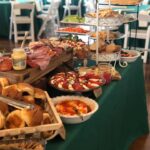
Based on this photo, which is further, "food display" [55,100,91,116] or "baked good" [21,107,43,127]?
"food display" [55,100,91,116]

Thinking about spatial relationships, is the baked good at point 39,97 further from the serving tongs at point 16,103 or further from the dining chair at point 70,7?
the dining chair at point 70,7

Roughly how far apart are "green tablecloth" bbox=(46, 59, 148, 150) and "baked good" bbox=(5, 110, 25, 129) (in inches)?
5.2

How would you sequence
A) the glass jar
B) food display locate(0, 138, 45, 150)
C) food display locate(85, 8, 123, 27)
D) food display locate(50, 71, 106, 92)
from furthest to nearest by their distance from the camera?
food display locate(85, 8, 123, 27) → food display locate(50, 71, 106, 92) → the glass jar → food display locate(0, 138, 45, 150)

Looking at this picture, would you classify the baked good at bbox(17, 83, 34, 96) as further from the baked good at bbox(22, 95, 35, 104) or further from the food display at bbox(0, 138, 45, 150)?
the food display at bbox(0, 138, 45, 150)

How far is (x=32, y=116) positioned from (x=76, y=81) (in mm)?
472

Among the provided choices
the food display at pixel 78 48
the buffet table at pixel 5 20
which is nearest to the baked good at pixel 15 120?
the food display at pixel 78 48

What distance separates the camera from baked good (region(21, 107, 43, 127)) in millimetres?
735

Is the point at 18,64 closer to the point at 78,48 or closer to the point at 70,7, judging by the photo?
the point at 78,48

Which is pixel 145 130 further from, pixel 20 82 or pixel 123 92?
pixel 20 82

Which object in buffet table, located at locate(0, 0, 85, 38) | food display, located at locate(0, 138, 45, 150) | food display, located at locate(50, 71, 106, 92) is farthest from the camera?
buffet table, located at locate(0, 0, 85, 38)

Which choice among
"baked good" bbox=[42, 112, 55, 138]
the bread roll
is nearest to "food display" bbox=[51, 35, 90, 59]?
the bread roll

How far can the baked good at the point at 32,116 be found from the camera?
2.41 ft

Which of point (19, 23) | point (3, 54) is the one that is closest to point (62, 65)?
point (3, 54)

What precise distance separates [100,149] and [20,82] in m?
0.42
